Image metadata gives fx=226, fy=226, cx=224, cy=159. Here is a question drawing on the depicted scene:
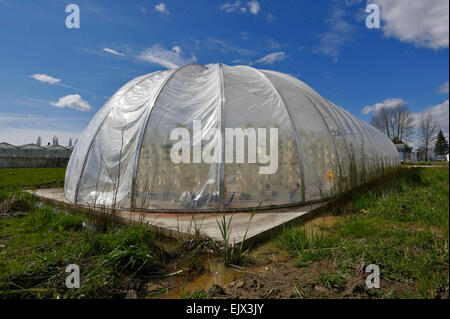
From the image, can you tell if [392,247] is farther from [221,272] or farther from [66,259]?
[66,259]

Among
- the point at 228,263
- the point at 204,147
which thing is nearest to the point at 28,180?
the point at 204,147

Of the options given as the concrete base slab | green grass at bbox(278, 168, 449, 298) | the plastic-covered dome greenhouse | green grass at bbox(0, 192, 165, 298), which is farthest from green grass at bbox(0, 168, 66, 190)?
green grass at bbox(278, 168, 449, 298)

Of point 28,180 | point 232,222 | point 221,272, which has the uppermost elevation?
point 28,180

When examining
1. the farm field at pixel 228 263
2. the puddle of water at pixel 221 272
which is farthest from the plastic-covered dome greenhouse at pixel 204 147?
the puddle of water at pixel 221 272

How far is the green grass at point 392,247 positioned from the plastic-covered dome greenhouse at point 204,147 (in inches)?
51.4

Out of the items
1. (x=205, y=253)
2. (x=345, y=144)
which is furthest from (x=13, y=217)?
(x=345, y=144)

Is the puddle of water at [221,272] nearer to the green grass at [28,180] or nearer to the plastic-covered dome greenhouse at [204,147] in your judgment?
the plastic-covered dome greenhouse at [204,147]

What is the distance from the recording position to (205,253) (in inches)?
115

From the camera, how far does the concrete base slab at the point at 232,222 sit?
3231mm

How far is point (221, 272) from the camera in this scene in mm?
2477

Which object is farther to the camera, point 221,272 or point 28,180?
point 28,180

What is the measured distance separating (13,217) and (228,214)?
4084 millimetres

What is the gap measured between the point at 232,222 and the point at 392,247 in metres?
2.20
